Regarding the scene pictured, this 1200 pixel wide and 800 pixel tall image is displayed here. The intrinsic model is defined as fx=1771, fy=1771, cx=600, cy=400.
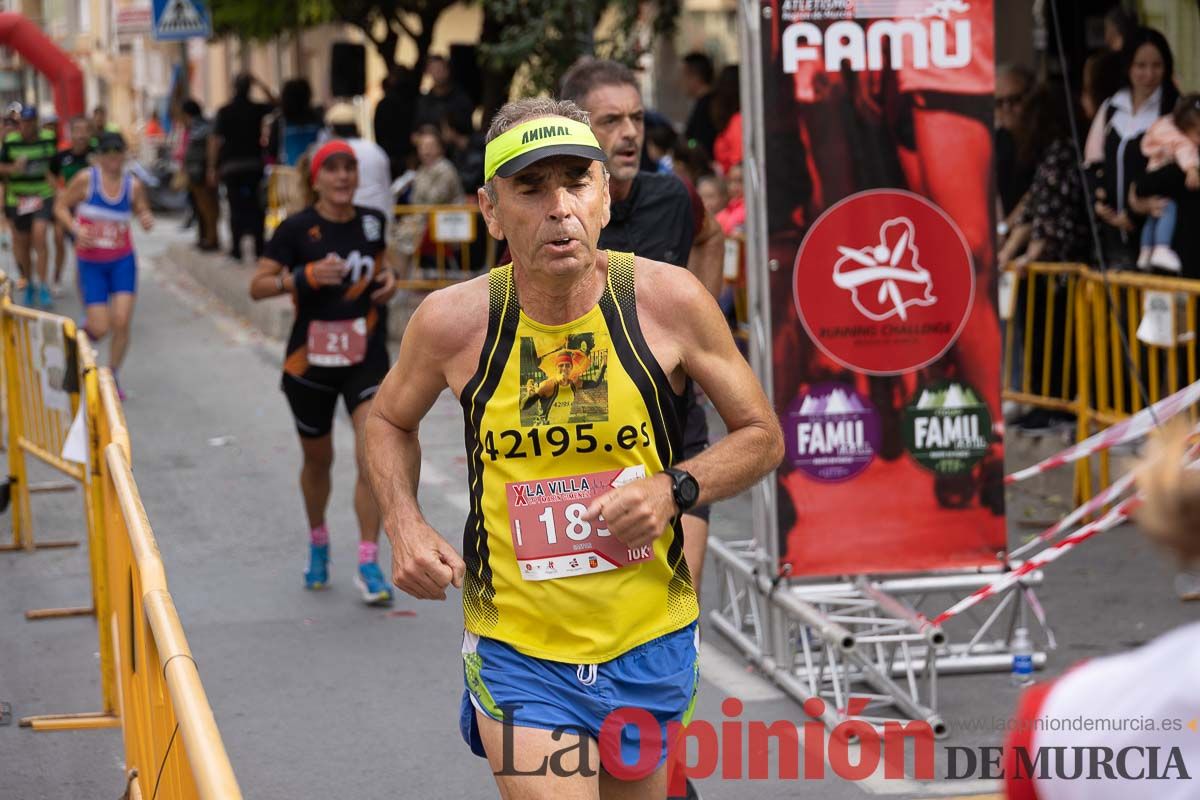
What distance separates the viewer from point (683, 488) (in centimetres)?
346

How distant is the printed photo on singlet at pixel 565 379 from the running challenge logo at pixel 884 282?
2.74 meters

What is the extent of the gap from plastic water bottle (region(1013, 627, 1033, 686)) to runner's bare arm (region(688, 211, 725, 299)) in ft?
5.63

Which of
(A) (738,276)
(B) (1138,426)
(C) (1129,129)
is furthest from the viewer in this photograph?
(A) (738,276)

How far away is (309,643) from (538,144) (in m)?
4.13

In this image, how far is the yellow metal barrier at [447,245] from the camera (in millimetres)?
15820

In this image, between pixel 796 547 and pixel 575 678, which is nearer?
pixel 575 678

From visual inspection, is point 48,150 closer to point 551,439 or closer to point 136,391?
point 136,391

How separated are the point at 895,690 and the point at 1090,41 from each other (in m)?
9.16

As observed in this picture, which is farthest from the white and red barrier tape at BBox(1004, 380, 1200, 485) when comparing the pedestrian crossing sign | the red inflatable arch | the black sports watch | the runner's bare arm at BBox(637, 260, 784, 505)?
the red inflatable arch

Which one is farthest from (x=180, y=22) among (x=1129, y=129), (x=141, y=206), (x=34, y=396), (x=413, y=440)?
(x=413, y=440)

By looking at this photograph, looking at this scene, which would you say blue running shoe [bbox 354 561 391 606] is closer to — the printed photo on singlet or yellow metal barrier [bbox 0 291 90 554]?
yellow metal barrier [bbox 0 291 90 554]

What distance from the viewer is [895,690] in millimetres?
6055

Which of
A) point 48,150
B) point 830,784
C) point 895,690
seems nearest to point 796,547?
point 895,690

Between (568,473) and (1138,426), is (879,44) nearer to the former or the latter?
(1138,426)
